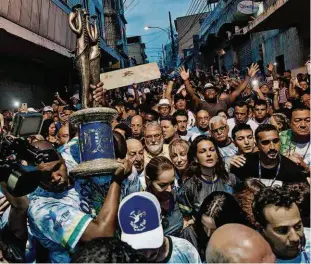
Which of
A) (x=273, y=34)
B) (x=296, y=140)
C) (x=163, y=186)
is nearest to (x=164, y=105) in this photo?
(x=296, y=140)

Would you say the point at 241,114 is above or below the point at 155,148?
above

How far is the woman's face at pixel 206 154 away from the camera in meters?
3.76

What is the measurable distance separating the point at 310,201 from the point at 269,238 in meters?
0.76

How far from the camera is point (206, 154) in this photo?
3.80 metres

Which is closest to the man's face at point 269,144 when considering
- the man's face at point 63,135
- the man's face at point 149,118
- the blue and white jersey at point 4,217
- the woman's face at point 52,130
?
the blue and white jersey at point 4,217

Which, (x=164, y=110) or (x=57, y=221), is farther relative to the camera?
(x=164, y=110)

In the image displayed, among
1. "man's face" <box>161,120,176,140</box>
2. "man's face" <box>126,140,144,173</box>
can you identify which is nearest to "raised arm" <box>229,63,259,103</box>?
"man's face" <box>161,120,176,140</box>

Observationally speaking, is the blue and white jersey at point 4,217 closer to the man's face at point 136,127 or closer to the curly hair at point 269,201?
the curly hair at point 269,201

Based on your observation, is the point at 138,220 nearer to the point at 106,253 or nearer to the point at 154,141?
the point at 106,253

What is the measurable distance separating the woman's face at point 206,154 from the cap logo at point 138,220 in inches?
61.6

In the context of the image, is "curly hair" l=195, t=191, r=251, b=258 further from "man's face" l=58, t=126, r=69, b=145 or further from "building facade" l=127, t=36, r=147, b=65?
"building facade" l=127, t=36, r=147, b=65

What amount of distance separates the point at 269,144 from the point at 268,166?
21cm

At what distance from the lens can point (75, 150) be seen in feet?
10.9

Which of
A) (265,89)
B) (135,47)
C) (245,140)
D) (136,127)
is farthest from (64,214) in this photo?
(135,47)
